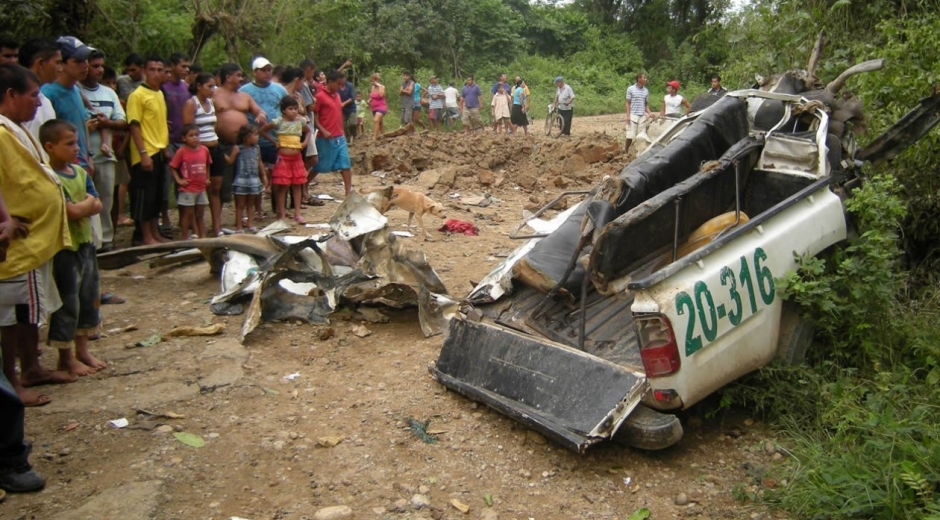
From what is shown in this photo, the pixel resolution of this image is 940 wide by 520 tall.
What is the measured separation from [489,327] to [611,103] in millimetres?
27216

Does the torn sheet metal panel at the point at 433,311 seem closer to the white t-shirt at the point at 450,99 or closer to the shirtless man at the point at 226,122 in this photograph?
the shirtless man at the point at 226,122

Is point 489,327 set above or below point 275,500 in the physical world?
above

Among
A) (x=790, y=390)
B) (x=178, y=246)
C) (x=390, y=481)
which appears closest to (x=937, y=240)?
(x=790, y=390)

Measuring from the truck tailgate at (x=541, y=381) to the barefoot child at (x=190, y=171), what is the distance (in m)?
3.85

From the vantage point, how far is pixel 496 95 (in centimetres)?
2033

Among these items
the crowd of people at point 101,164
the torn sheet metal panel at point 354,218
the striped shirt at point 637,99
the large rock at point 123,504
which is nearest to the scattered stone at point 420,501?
the large rock at point 123,504

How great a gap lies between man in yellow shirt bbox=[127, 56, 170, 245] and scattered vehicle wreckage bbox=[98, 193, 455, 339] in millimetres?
875

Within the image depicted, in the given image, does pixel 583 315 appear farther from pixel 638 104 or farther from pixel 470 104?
pixel 470 104

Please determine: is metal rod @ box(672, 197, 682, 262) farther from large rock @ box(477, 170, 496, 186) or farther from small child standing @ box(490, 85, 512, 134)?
small child standing @ box(490, 85, 512, 134)

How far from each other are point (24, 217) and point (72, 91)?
2.57 m

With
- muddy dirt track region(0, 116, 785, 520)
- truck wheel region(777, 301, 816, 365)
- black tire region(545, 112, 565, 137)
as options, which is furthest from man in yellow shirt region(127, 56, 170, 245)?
black tire region(545, 112, 565, 137)

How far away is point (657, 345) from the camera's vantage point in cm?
384

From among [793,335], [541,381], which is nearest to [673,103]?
[793,335]

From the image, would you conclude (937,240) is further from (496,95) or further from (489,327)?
(496,95)
